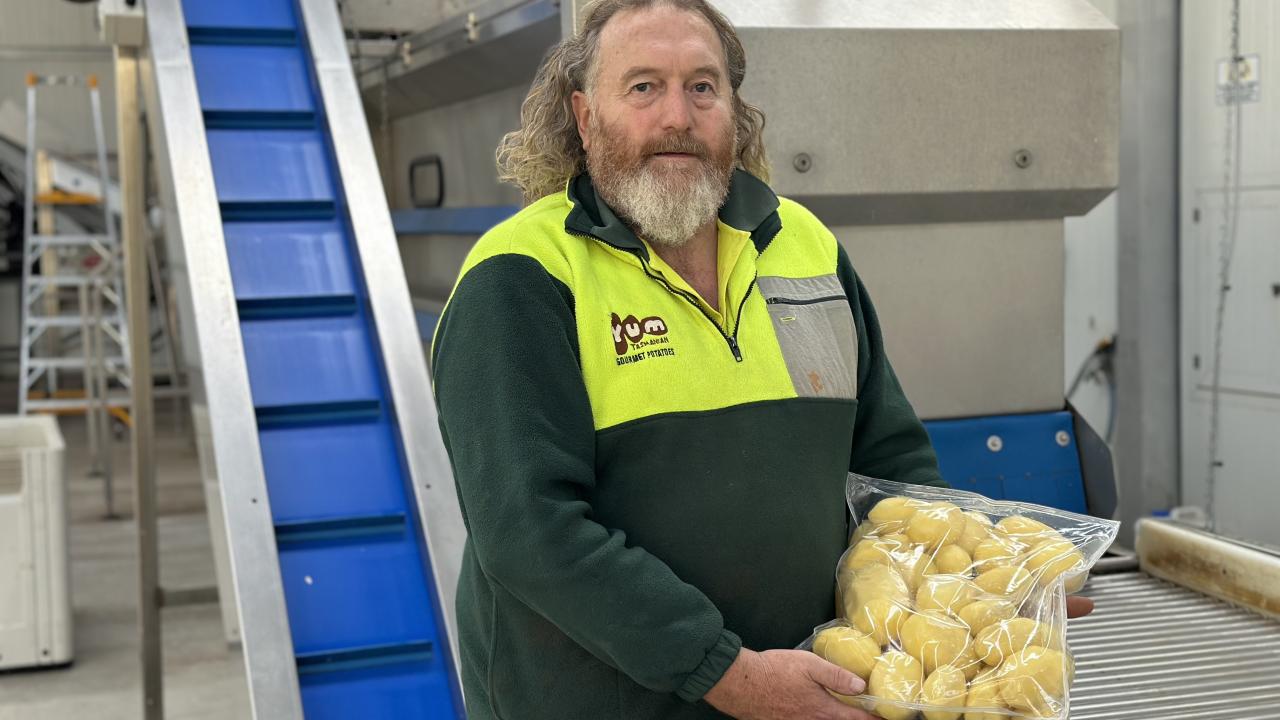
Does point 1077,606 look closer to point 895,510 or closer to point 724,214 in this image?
point 895,510

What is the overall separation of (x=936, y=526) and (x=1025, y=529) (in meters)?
0.11

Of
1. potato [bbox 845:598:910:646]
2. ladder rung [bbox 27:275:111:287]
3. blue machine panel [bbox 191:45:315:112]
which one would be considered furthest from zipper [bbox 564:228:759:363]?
ladder rung [bbox 27:275:111:287]

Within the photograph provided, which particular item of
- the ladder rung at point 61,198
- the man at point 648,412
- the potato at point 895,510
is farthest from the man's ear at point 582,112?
the ladder rung at point 61,198

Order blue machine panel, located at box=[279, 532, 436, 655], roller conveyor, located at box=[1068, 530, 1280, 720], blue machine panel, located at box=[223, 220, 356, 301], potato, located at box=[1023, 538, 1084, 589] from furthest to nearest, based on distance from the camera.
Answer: blue machine panel, located at box=[223, 220, 356, 301] < blue machine panel, located at box=[279, 532, 436, 655] < roller conveyor, located at box=[1068, 530, 1280, 720] < potato, located at box=[1023, 538, 1084, 589]

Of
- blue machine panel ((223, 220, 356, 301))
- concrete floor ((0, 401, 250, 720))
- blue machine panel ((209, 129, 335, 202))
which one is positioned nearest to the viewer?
blue machine panel ((223, 220, 356, 301))

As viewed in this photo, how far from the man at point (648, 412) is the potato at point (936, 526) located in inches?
4.3

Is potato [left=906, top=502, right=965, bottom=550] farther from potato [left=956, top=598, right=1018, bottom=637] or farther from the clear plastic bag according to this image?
potato [left=956, top=598, right=1018, bottom=637]

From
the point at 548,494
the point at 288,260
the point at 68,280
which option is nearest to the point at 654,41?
the point at 548,494

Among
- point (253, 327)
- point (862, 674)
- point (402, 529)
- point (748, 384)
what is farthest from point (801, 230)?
point (253, 327)

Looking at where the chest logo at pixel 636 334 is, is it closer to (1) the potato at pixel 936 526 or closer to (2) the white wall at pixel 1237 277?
(1) the potato at pixel 936 526

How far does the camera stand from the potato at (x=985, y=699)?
1311 millimetres

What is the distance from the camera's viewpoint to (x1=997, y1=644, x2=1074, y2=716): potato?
1.31 m

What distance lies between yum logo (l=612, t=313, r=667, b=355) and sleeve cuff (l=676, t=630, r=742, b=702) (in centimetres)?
35

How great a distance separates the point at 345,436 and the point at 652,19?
1628 millimetres
